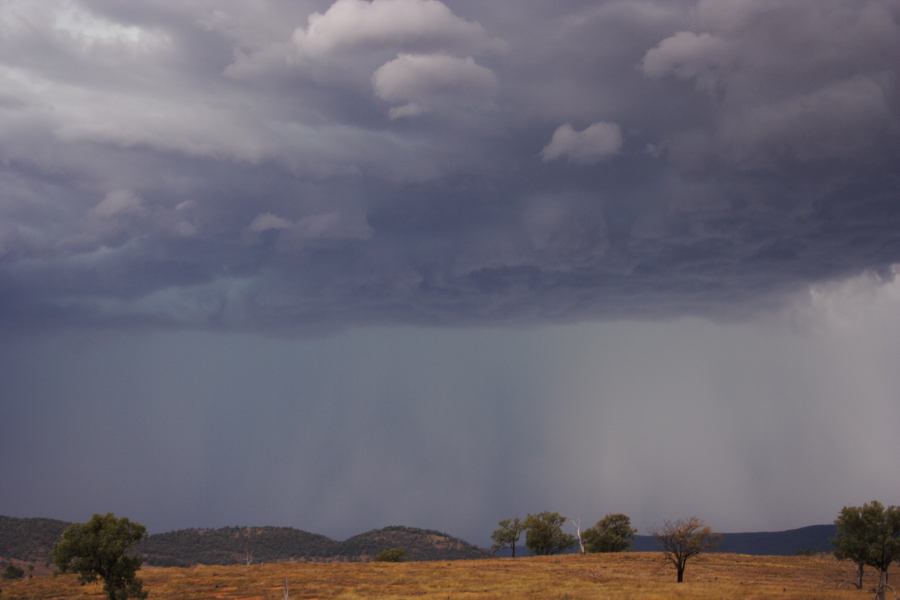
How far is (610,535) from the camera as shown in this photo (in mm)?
140375

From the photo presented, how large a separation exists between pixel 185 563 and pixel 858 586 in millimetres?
131456

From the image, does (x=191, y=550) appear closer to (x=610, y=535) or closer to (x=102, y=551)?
(x=610, y=535)

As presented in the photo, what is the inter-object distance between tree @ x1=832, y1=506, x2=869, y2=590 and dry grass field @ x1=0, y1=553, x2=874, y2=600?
263cm

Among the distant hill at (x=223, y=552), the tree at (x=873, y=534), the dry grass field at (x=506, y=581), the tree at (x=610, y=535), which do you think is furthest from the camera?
the distant hill at (x=223, y=552)

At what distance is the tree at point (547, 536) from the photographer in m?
143

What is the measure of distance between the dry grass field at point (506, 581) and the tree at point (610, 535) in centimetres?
2583

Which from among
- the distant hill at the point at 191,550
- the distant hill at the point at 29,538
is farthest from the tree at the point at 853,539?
the distant hill at the point at 29,538

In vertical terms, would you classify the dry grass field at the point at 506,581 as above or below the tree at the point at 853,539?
below

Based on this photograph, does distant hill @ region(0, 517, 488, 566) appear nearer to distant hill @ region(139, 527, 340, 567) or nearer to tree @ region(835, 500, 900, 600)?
distant hill @ region(139, 527, 340, 567)

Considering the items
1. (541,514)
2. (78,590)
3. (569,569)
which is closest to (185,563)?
(541,514)

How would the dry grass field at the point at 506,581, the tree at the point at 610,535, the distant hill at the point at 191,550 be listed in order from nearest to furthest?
the dry grass field at the point at 506,581
the tree at the point at 610,535
the distant hill at the point at 191,550

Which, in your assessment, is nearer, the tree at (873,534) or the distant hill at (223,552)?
the tree at (873,534)

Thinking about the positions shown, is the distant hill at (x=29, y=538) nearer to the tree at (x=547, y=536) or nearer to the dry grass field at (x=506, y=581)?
the dry grass field at (x=506, y=581)

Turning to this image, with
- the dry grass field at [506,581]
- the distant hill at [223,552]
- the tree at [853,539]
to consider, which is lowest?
the distant hill at [223,552]
